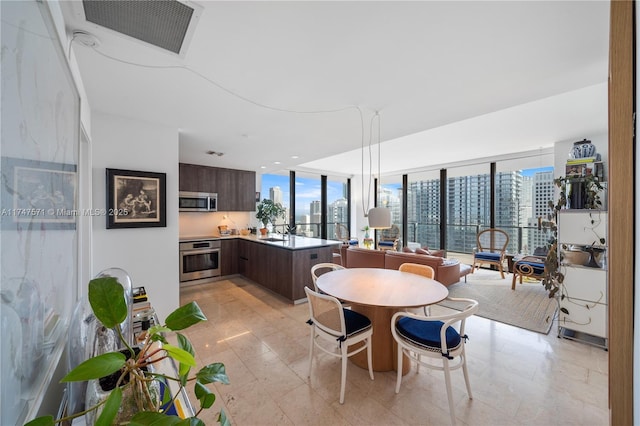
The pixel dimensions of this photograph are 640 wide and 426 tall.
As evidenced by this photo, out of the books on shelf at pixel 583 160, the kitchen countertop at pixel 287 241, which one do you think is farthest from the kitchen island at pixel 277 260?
the books on shelf at pixel 583 160

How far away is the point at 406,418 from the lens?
5.69 ft

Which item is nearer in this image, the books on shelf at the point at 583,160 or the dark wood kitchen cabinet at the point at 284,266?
the books on shelf at the point at 583,160

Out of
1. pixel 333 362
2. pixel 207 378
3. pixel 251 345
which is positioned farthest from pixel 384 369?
pixel 207 378

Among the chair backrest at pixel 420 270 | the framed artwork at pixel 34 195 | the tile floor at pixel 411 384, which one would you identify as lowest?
the tile floor at pixel 411 384

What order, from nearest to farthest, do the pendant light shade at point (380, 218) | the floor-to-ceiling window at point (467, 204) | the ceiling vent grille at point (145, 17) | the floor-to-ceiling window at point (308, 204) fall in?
the ceiling vent grille at point (145, 17) < the pendant light shade at point (380, 218) < the floor-to-ceiling window at point (467, 204) < the floor-to-ceiling window at point (308, 204)

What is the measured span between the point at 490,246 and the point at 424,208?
207 cm

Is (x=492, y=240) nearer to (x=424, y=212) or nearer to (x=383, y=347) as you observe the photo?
(x=424, y=212)

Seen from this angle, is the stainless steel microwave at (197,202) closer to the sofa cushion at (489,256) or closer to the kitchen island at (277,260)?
the kitchen island at (277,260)

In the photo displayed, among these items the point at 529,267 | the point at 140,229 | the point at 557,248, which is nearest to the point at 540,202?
the point at 529,267

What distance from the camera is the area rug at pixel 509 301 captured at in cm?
329

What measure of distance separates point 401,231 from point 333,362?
6.29 m

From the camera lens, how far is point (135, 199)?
282cm

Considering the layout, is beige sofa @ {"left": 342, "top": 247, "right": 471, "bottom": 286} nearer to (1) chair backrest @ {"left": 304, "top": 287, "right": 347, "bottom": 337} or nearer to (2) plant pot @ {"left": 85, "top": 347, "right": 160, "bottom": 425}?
(1) chair backrest @ {"left": 304, "top": 287, "right": 347, "bottom": 337}

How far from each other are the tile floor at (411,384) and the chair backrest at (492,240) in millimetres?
3335
